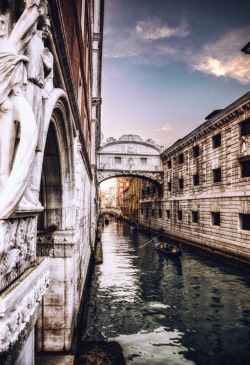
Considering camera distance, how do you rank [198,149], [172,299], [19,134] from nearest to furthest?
1. [19,134]
2. [172,299]
3. [198,149]

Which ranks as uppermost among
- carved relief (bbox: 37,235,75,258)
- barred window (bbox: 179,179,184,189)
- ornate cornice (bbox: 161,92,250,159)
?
ornate cornice (bbox: 161,92,250,159)

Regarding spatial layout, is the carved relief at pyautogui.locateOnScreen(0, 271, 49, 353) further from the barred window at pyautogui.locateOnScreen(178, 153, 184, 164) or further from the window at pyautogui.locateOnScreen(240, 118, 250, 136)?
the barred window at pyautogui.locateOnScreen(178, 153, 184, 164)

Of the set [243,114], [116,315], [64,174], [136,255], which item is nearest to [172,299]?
[116,315]

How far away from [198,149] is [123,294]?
1396cm

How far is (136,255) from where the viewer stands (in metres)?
18.3

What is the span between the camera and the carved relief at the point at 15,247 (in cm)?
148

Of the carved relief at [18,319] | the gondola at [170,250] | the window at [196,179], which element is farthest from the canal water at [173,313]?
the window at [196,179]

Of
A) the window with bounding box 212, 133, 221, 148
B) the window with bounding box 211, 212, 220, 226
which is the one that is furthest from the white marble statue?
the window with bounding box 212, 133, 221, 148

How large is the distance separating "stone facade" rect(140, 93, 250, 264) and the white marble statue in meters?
14.4

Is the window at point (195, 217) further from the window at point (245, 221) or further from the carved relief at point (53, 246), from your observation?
the carved relief at point (53, 246)

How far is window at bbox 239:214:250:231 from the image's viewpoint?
14.1 metres

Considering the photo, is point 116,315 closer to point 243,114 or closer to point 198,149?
point 243,114

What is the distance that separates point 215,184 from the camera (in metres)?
17.4

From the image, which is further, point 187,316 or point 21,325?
point 187,316
